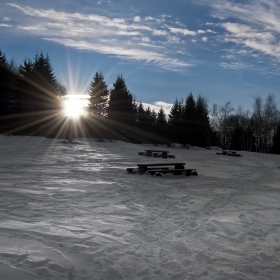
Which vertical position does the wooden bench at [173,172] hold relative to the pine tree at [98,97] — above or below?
below

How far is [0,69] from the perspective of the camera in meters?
40.1

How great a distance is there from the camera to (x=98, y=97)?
50031 millimetres

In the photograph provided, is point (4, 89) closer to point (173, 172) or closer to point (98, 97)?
point (98, 97)

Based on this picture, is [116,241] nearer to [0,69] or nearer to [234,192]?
[234,192]

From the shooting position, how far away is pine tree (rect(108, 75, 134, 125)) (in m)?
47.6

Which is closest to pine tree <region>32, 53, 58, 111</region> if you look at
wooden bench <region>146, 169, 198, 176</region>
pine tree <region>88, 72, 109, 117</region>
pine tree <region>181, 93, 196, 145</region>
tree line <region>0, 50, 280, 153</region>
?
tree line <region>0, 50, 280, 153</region>

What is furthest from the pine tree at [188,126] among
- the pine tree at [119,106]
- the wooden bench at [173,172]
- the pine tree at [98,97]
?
the wooden bench at [173,172]

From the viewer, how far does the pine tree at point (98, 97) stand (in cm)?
4988

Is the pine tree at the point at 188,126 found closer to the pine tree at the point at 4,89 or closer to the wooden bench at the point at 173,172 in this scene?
the pine tree at the point at 4,89

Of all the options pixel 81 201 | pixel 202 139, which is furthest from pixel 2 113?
pixel 81 201

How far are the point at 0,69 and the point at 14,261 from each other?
41623mm

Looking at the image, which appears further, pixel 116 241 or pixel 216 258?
pixel 116 241

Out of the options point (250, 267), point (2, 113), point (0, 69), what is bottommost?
point (250, 267)

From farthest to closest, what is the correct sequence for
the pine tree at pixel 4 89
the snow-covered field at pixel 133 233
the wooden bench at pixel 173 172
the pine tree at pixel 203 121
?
the pine tree at pixel 203 121 < the pine tree at pixel 4 89 < the wooden bench at pixel 173 172 < the snow-covered field at pixel 133 233
